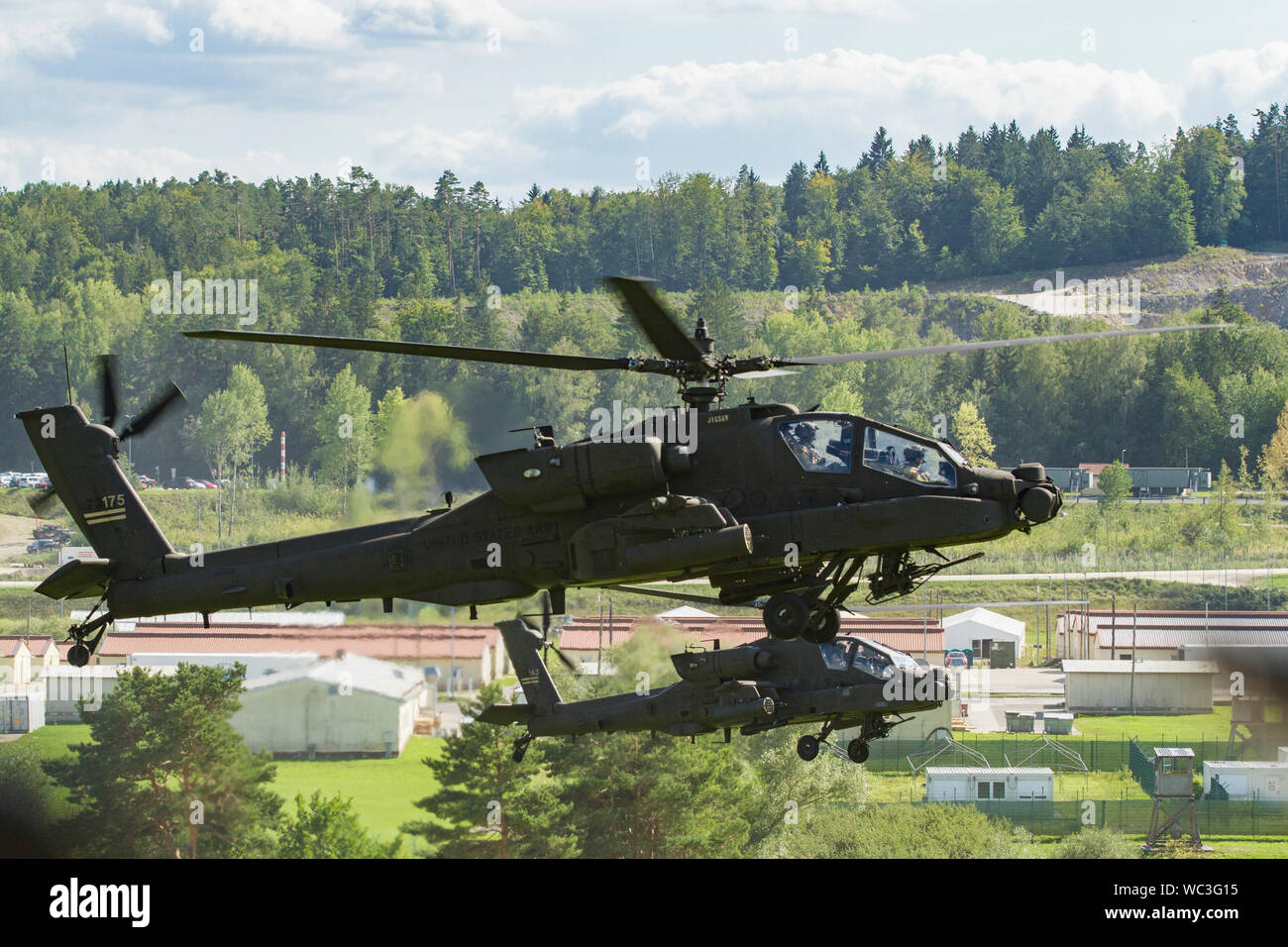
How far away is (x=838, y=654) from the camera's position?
29359 millimetres

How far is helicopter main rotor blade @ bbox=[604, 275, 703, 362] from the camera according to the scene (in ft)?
54.1

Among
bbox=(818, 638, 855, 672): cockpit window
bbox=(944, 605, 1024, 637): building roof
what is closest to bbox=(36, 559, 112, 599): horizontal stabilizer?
bbox=(818, 638, 855, 672): cockpit window

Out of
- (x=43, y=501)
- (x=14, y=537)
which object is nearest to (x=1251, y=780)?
(x=43, y=501)

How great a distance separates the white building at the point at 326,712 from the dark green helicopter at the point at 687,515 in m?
26.1

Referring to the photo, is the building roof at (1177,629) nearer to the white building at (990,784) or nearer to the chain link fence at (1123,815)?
the chain link fence at (1123,815)

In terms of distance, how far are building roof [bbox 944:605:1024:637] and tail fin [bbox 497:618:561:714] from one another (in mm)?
39781

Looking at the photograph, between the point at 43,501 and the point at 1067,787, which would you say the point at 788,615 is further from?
the point at 1067,787

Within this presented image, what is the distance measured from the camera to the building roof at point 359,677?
150ft

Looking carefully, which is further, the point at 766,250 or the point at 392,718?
the point at 766,250

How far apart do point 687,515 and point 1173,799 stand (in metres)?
38.5

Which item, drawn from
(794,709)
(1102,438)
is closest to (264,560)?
(794,709)

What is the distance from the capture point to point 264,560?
20.4m
